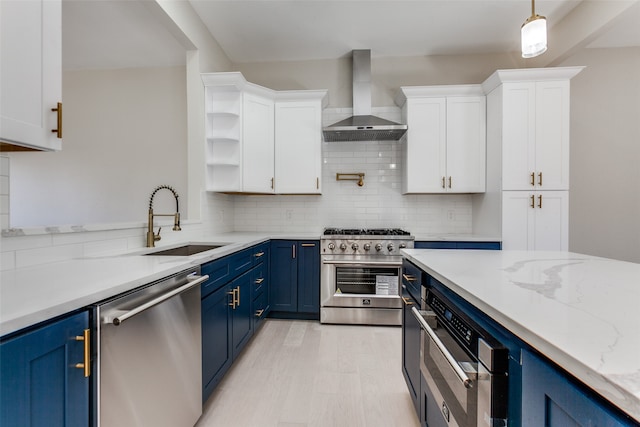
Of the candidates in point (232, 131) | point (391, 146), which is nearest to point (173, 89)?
point (232, 131)

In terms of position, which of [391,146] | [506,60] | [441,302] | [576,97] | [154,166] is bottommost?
[441,302]

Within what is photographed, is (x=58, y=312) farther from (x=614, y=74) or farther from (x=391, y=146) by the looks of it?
(x=614, y=74)

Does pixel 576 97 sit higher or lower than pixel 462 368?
higher

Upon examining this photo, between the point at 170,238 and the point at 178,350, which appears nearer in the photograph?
the point at 178,350

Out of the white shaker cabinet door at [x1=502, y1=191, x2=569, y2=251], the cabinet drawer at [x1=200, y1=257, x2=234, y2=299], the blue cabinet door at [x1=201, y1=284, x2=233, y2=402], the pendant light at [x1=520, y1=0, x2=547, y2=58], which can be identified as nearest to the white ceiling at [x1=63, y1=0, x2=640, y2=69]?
the pendant light at [x1=520, y1=0, x2=547, y2=58]

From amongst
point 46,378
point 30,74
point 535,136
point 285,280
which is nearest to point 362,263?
point 285,280

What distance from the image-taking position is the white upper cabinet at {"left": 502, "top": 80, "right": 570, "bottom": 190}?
9.37 feet

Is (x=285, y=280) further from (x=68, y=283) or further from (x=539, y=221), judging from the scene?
(x=539, y=221)

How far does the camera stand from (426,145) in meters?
3.22

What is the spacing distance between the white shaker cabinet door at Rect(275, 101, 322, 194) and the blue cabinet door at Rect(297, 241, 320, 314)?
0.69 meters

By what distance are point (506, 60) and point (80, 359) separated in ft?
15.2

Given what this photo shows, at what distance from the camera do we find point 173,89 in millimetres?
3766

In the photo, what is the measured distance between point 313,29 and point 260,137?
1293mm

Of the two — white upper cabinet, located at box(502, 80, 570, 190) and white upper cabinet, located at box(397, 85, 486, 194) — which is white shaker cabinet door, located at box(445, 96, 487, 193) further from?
white upper cabinet, located at box(502, 80, 570, 190)
